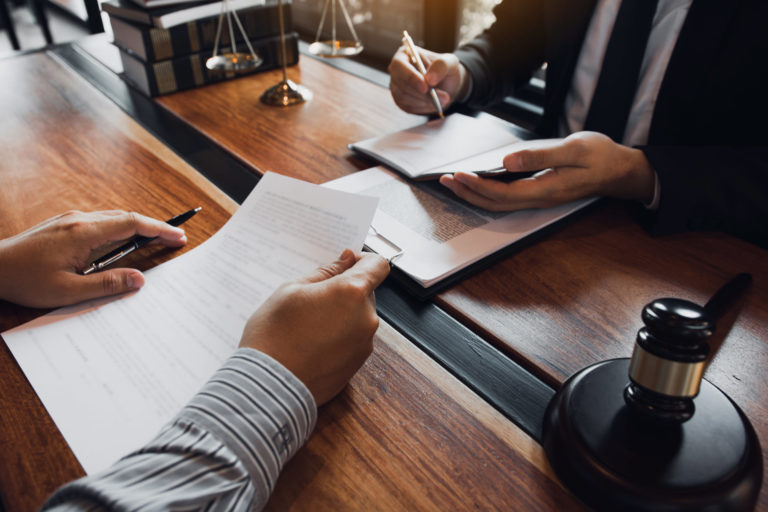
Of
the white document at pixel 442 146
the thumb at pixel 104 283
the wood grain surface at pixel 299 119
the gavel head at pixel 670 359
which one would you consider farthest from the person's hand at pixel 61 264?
the gavel head at pixel 670 359

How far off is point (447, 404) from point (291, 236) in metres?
0.32

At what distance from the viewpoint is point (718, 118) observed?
3.20 ft

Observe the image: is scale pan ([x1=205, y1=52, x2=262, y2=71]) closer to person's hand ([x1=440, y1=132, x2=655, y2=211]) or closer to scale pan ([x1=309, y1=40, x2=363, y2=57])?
scale pan ([x1=309, y1=40, x2=363, y2=57])

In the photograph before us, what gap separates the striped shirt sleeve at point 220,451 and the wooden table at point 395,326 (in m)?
0.04

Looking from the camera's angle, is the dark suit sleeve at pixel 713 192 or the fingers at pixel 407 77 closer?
the dark suit sleeve at pixel 713 192

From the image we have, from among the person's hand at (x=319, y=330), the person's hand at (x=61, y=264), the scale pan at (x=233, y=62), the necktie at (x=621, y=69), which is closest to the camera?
the person's hand at (x=319, y=330)

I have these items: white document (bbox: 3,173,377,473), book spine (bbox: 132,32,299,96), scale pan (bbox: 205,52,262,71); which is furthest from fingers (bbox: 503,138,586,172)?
book spine (bbox: 132,32,299,96)

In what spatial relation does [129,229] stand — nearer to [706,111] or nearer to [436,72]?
[436,72]

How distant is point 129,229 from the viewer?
74 cm

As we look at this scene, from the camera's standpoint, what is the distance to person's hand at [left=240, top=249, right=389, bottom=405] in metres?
0.53

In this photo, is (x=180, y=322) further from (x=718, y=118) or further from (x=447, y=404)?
(x=718, y=118)

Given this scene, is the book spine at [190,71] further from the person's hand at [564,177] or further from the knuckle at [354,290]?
the knuckle at [354,290]

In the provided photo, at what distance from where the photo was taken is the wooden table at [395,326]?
1.60ft

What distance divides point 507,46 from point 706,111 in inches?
21.3
